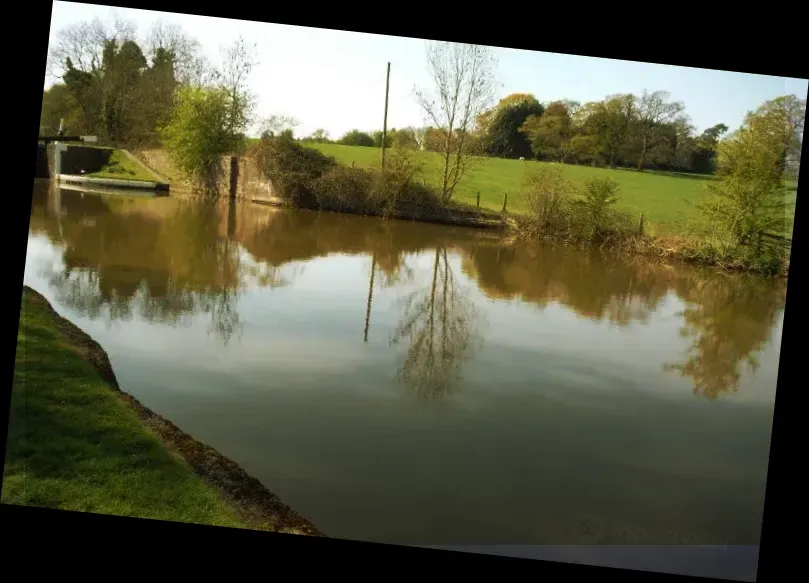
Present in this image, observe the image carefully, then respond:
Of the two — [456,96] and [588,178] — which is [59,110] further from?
[588,178]

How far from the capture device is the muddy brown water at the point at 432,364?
3.69m

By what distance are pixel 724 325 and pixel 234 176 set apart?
13.0 ft

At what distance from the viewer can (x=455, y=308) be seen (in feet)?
14.8

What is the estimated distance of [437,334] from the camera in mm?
4379

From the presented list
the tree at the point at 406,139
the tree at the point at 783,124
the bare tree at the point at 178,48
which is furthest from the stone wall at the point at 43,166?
the tree at the point at 783,124

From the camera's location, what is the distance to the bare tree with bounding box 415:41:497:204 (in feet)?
14.4

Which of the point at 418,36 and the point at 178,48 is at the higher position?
the point at 178,48

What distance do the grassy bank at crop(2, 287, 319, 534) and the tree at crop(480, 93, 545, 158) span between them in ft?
10.1

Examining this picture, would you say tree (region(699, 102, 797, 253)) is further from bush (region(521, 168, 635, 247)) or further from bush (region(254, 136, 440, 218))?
bush (region(254, 136, 440, 218))

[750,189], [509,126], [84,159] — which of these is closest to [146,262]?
[84,159]

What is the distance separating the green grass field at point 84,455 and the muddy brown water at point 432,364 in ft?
1.08

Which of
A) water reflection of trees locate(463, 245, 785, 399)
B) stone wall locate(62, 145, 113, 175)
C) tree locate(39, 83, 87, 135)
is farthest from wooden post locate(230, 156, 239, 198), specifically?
water reflection of trees locate(463, 245, 785, 399)

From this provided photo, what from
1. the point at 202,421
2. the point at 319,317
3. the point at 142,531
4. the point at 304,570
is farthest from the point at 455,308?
the point at 142,531

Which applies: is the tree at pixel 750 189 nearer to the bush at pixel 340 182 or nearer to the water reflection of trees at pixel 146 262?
the bush at pixel 340 182
